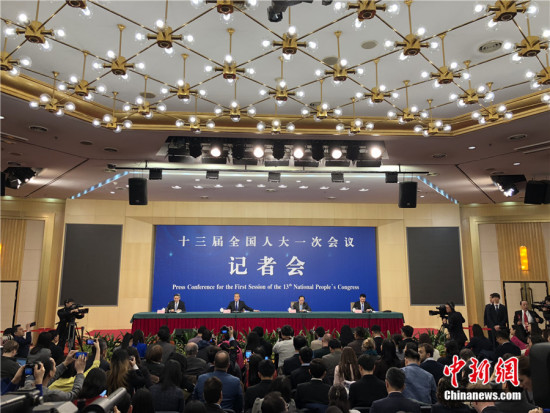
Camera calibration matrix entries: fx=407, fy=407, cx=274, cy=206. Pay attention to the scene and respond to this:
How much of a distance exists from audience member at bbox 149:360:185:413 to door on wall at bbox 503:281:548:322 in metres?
12.2

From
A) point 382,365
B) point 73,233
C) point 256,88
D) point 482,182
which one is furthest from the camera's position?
point 73,233

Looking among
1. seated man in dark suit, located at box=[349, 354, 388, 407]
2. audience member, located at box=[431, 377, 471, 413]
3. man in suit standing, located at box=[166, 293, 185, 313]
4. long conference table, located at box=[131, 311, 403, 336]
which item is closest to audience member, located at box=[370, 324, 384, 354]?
seated man in dark suit, located at box=[349, 354, 388, 407]

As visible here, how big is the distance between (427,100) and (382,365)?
4.13 m

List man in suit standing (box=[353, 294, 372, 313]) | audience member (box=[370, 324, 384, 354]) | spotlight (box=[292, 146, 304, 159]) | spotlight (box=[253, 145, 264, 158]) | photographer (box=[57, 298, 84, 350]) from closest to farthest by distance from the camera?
audience member (box=[370, 324, 384, 354])
spotlight (box=[253, 145, 264, 158])
spotlight (box=[292, 146, 304, 159])
photographer (box=[57, 298, 84, 350])
man in suit standing (box=[353, 294, 372, 313])

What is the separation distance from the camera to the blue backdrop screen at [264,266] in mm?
12344

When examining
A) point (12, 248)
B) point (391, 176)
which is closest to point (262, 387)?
point (391, 176)

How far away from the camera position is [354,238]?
13016 mm

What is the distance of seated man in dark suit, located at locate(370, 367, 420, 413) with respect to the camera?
9.26ft

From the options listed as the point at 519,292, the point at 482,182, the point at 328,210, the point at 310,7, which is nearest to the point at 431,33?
the point at 310,7

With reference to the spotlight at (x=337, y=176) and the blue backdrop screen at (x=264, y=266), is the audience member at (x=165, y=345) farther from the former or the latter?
the blue backdrop screen at (x=264, y=266)

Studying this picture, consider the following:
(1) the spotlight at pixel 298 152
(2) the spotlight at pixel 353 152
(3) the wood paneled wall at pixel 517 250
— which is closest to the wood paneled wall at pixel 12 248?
(1) the spotlight at pixel 298 152

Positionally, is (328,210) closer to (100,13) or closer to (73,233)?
(73,233)

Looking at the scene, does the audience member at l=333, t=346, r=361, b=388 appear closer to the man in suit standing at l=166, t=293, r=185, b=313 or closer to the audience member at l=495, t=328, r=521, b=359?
the audience member at l=495, t=328, r=521, b=359

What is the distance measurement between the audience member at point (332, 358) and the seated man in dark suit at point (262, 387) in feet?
3.60
